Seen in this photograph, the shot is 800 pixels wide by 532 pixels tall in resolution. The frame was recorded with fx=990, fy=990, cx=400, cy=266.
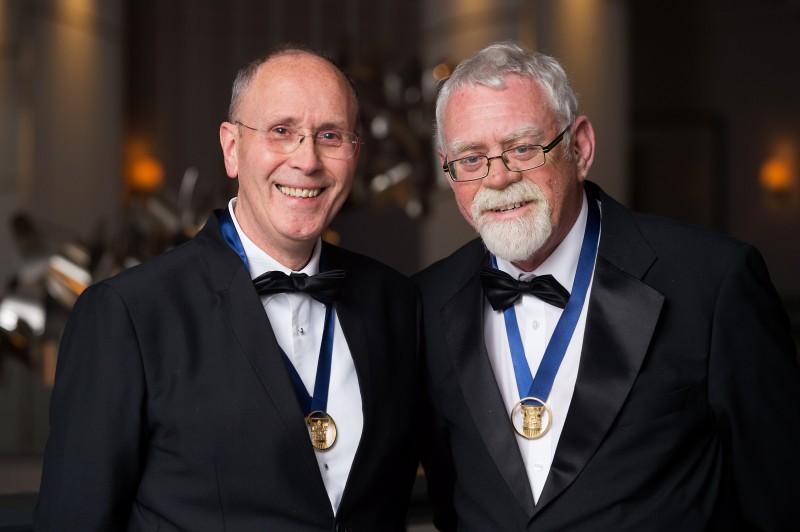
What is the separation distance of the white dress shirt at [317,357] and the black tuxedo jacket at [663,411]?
28 centimetres

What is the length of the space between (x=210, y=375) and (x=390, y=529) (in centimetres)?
58

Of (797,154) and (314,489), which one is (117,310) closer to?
(314,489)

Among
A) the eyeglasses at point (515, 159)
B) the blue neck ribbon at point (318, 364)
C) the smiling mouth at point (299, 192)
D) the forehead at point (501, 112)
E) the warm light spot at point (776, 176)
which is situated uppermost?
the forehead at point (501, 112)

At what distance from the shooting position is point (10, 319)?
6176 millimetres

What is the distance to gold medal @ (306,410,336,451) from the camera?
85.3 inches

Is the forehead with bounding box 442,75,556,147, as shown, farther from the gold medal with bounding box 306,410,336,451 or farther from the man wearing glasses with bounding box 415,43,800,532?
the gold medal with bounding box 306,410,336,451

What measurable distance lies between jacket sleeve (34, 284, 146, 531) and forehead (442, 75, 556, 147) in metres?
0.89

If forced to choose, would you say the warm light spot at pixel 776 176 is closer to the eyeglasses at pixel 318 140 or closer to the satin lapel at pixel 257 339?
the eyeglasses at pixel 318 140

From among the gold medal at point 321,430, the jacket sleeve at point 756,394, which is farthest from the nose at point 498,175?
the gold medal at point 321,430

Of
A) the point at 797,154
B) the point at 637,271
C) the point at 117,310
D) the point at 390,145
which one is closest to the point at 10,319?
the point at 390,145

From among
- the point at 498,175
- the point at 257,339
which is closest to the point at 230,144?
the point at 257,339

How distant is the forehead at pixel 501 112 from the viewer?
2.32 m

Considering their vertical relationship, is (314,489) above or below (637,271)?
below

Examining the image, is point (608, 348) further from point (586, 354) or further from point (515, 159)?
point (515, 159)
